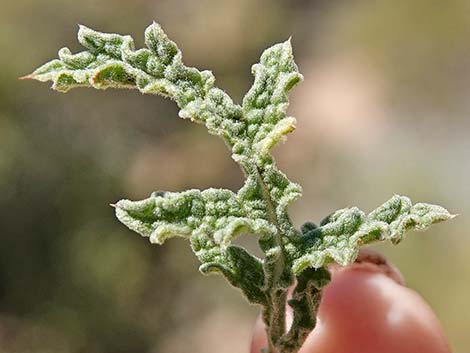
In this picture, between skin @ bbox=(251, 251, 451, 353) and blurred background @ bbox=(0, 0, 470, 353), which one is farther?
blurred background @ bbox=(0, 0, 470, 353)

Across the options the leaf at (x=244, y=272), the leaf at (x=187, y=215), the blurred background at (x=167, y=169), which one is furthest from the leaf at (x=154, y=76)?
the blurred background at (x=167, y=169)

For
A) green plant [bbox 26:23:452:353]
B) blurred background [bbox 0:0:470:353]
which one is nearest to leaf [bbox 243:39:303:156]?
green plant [bbox 26:23:452:353]

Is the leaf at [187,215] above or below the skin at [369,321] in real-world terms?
below

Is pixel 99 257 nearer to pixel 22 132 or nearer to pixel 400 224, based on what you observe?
pixel 22 132

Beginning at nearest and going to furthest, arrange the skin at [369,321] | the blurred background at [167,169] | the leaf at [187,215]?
1. the leaf at [187,215]
2. the skin at [369,321]
3. the blurred background at [167,169]

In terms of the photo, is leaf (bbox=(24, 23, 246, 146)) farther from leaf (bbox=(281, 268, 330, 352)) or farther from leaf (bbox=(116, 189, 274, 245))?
leaf (bbox=(281, 268, 330, 352))

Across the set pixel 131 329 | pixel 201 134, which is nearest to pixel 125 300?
pixel 131 329

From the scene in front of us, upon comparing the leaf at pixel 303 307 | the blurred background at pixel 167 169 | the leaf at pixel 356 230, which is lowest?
the leaf at pixel 303 307

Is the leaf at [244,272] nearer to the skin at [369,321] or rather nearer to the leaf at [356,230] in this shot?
the leaf at [356,230]
